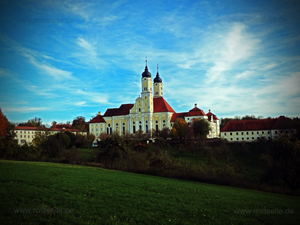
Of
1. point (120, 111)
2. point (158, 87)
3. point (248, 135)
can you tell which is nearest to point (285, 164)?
point (248, 135)

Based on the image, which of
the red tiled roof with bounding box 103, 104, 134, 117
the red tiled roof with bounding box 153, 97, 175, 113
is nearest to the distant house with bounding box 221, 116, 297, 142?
the red tiled roof with bounding box 153, 97, 175, 113

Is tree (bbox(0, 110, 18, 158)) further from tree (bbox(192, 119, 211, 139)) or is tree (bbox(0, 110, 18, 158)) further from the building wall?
the building wall

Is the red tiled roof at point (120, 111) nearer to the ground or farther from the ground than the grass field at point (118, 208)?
farther from the ground

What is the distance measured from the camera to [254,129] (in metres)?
56.4

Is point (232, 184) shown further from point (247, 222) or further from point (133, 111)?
point (133, 111)

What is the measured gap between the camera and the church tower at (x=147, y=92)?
7844 cm

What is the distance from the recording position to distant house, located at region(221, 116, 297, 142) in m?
53.8

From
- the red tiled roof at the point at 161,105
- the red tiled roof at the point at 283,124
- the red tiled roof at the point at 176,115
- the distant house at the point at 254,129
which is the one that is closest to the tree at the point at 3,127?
the distant house at the point at 254,129

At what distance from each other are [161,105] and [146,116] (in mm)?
5975

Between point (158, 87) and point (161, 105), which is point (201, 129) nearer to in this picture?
point (161, 105)

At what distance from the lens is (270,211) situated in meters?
10.8

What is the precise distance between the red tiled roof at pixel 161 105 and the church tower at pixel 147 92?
2.18 m

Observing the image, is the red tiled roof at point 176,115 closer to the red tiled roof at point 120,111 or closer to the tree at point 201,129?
the red tiled roof at point 120,111

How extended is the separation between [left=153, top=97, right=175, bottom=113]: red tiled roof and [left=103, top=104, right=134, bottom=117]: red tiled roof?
328 inches
